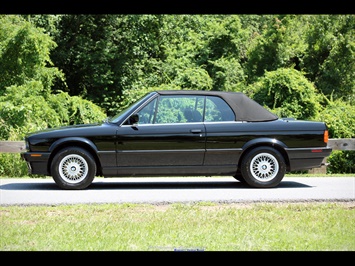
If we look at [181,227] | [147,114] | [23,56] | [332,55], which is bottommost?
[181,227]

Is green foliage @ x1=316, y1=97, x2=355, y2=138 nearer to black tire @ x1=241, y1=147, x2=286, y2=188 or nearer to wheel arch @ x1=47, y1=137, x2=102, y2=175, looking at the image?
black tire @ x1=241, y1=147, x2=286, y2=188

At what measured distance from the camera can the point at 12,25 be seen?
22.7 metres

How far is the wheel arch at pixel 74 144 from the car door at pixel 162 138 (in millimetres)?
394

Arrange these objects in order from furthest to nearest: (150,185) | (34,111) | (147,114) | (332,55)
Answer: (332,55)
(34,111)
(150,185)
(147,114)

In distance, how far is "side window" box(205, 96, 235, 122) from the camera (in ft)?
32.8

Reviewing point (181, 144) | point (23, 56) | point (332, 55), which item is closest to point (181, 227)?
point (181, 144)

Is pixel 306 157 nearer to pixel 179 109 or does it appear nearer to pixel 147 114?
pixel 179 109

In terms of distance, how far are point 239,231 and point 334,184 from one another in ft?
16.3

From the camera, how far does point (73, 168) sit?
968 centimetres

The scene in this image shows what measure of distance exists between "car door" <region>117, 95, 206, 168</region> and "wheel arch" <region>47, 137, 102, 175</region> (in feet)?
1.29

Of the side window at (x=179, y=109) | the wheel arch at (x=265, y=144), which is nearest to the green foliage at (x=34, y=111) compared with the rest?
the side window at (x=179, y=109)

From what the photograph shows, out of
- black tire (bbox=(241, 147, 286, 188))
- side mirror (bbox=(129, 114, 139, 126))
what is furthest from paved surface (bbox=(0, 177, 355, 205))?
side mirror (bbox=(129, 114, 139, 126))

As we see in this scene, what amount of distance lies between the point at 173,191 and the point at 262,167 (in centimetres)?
161

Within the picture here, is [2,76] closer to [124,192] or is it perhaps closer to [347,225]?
[124,192]
